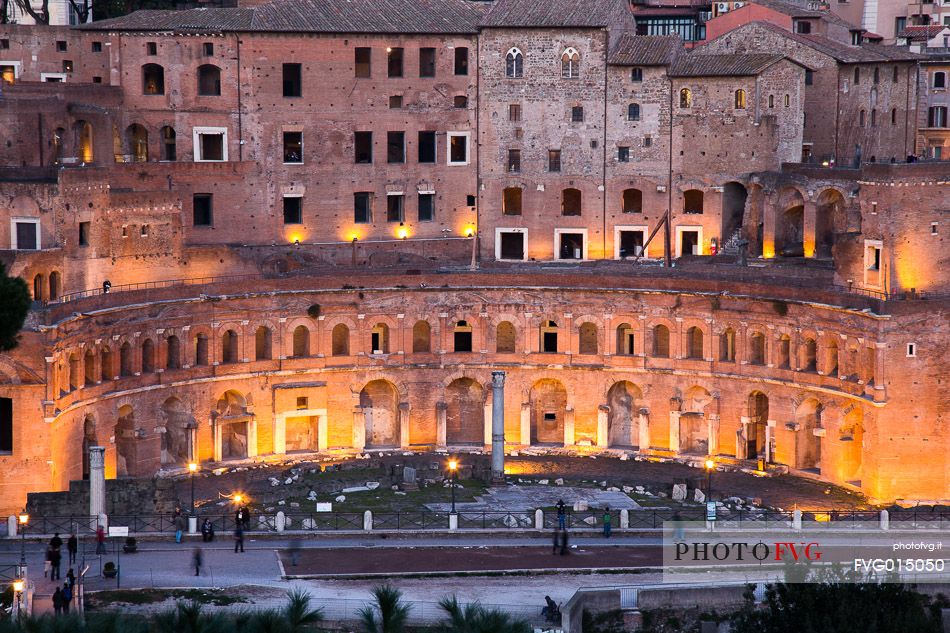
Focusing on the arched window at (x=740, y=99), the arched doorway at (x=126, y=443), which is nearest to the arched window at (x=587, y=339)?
the arched window at (x=740, y=99)

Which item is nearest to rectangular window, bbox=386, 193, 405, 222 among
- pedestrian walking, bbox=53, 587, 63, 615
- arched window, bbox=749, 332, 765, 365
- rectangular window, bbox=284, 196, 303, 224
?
rectangular window, bbox=284, 196, 303, 224

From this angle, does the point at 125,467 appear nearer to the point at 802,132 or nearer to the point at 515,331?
the point at 515,331

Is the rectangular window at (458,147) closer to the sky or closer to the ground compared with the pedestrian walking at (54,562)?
closer to the sky

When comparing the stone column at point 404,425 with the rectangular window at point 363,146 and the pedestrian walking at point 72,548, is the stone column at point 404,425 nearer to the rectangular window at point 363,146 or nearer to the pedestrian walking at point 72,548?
the rectangular window at point 363,146

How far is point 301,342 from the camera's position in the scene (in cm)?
7850

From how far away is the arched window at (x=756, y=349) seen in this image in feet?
247

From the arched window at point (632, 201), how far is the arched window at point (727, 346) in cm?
1042

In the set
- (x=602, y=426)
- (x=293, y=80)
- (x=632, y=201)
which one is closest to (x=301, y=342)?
(x=293, y=80)

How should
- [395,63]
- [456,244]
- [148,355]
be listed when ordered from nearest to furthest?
[148,355] < [395,63] < [456,244]

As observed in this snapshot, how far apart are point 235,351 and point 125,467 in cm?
654

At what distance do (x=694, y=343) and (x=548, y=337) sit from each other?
5.69 metres

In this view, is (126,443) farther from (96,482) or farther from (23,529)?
(23,529)

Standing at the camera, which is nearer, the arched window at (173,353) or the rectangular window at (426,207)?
the arched window at (173,353)

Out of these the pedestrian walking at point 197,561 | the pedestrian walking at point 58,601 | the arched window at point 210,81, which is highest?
the arched window at point 210,81
